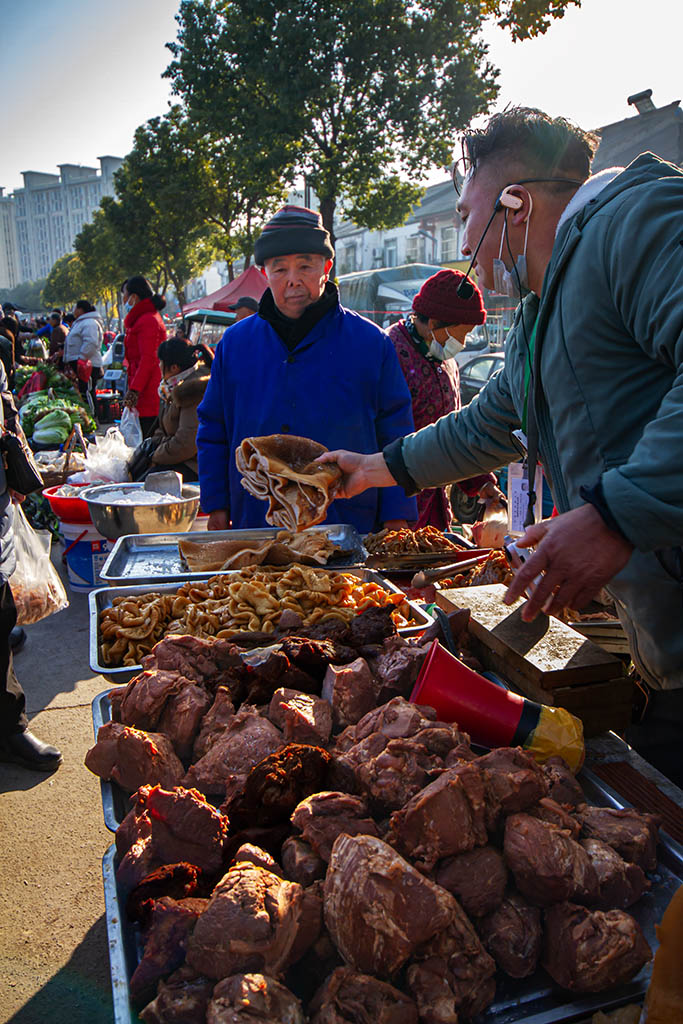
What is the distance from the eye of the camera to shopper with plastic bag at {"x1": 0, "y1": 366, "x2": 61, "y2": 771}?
3912mm

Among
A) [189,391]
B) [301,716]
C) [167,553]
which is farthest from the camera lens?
[189,391]

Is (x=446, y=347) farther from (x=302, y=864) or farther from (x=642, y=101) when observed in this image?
(x=642, y=101)

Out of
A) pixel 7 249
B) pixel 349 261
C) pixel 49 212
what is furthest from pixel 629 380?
pixel 7 249

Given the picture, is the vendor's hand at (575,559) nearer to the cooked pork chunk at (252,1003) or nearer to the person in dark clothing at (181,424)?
the cooked pork chunk at (252,1003)

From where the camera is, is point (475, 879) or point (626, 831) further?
point (626, 831)

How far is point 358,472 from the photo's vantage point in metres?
2.96

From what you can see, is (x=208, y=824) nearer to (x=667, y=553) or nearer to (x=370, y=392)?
(x=667, y=553)

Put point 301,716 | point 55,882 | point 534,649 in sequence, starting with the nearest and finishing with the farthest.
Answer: point 301,716 → point 534,649 → point 55,882

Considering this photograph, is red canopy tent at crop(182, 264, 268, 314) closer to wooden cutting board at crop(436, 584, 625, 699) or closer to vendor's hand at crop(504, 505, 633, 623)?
wooden cutting board at crop(436, 584, 625, 699)

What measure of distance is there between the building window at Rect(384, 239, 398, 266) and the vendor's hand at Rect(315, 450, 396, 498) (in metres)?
56.4

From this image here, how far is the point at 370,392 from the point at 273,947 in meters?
3.05

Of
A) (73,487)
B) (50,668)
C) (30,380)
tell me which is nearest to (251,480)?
(50,668)

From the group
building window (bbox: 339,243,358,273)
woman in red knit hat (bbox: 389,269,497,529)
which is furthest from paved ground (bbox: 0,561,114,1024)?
building window (bbox: 339,243,358,273)

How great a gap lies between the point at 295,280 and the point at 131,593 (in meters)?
1.94
